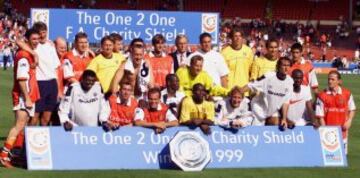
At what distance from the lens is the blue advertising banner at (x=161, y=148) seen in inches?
506

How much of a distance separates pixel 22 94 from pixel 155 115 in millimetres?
1855

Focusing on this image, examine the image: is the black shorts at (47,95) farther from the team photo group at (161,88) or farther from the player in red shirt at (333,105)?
the player in red shirt at (333,105)

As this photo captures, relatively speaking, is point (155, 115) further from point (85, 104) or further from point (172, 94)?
point (85, 104)

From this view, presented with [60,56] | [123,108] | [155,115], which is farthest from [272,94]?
[60,56]

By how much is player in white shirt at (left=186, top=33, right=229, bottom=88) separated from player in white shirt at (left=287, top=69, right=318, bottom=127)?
1.06 metres

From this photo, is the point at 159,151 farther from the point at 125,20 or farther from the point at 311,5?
the point at 311,5

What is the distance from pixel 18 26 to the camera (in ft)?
179

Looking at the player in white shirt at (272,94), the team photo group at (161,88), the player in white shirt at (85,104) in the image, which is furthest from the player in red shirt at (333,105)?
the player in white shirt at (85,104)

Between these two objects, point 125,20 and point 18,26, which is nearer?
point 125,20

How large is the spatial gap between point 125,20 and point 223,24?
44.9m

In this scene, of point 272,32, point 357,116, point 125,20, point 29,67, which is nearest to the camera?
point 29,67

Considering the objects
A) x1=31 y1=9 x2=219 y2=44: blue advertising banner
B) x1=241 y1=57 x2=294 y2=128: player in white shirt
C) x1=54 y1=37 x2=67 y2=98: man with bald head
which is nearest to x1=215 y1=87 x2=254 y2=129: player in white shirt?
x1=241 y1=57 x2=294 y2=128: player in white shirt

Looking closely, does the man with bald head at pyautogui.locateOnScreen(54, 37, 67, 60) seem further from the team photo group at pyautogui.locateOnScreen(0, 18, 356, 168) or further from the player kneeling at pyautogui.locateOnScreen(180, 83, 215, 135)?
the player kneeling at pyautogui.locateOnScreen(180, 83, 215, 135)

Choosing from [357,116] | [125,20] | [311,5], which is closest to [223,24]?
[311,5]
